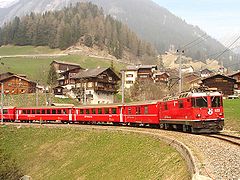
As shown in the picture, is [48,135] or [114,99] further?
[114,99]

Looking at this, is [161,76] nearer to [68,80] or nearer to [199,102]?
[68,80]

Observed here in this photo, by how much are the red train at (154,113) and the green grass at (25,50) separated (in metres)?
121

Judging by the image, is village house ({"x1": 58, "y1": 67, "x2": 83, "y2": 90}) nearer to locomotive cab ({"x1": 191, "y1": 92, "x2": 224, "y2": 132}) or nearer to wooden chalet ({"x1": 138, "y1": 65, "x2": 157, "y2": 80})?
wooden chalet ({"x1": 138, "y1": 65, "x2": 157, "y2": 80})

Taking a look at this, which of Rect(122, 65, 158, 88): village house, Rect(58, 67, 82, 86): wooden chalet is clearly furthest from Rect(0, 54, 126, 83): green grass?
Rect(58, 67, 82, 86): wooden chalet

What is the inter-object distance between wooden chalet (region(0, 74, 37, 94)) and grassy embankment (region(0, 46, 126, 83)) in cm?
1569

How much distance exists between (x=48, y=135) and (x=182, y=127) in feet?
62.2

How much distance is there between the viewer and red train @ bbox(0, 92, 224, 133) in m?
24.5

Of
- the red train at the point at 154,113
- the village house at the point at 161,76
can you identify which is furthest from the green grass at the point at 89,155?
the village house at the point at 161,76

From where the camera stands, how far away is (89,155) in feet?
95.7

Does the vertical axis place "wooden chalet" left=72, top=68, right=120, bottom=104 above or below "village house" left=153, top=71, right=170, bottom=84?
below

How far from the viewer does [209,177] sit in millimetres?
11836

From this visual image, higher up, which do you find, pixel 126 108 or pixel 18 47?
pixel 18 47

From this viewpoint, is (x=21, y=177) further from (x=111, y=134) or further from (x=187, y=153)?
(x=187, y=153)

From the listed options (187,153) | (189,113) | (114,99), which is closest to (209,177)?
(187,153)
